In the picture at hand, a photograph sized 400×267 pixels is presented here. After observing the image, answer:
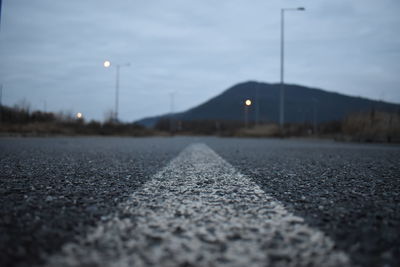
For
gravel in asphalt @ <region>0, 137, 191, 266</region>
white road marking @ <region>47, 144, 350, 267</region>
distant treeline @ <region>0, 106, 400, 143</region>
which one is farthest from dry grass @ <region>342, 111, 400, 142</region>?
gravel in asphalt @ <region>0, 137, 191, 266</region>

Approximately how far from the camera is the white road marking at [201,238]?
3.57 feet

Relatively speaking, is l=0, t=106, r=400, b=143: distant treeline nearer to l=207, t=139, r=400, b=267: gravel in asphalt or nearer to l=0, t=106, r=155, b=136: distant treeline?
l=0, t=106, r=155, b=136: distant treeline

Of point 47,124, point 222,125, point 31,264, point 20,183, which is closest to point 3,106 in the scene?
point 47,124

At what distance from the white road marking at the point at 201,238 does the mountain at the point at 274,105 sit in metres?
102

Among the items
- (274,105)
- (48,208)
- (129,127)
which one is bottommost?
(48,208)

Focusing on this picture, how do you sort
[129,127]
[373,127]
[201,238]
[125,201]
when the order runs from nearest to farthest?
[201,238] → [125,201] → [373,127] → [129,127]

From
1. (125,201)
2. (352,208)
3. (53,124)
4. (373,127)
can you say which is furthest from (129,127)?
(352,208)

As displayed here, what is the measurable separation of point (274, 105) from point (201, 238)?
134919 mm

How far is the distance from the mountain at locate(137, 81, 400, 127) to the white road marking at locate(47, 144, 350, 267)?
102 meters

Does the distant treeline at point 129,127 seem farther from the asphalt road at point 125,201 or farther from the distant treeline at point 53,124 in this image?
the asphalt road at point 125,201

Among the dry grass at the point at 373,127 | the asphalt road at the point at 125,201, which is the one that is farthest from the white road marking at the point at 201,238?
the dry grass at the point at 373,127

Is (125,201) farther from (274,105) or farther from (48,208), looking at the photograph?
(274,105)

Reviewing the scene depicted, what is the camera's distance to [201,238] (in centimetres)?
131

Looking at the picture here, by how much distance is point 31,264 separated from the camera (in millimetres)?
1048
